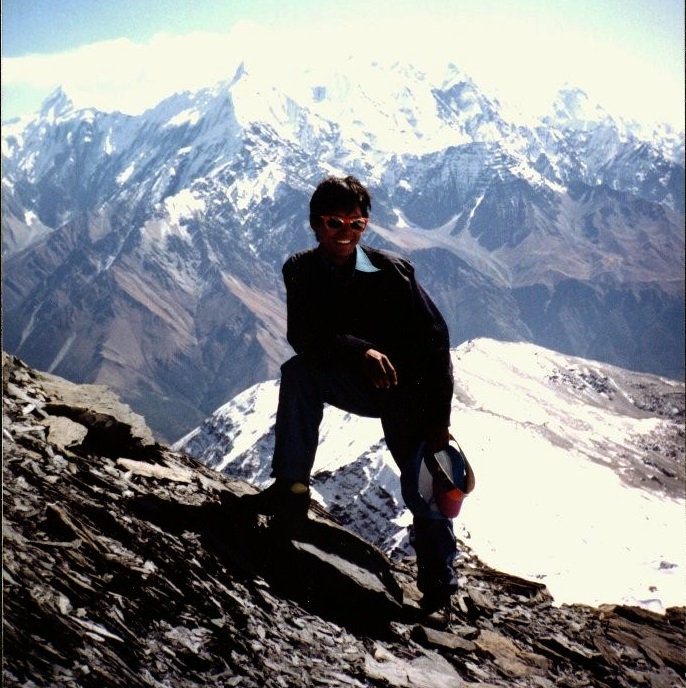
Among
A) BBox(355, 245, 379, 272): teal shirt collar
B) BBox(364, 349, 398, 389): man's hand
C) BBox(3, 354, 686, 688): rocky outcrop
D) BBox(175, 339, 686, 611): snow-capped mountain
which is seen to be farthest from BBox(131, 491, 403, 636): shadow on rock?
BBox(175, 339, 686, 611): snow-capped mountain

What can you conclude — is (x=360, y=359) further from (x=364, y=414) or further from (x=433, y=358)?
(x=364, y=414)

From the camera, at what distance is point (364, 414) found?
271 inches

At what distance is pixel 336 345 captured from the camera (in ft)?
20.0

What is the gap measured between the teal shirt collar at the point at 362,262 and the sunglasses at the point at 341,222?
31 cm

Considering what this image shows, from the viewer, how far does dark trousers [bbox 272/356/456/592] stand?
6.67 meters

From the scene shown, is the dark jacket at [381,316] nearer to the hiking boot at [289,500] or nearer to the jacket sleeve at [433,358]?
the jacket sleeve at [433,358]

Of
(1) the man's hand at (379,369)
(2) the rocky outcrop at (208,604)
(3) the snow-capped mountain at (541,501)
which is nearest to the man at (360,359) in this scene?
(1) the man's hand at (379,369)

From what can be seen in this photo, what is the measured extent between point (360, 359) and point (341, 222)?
4.36ft

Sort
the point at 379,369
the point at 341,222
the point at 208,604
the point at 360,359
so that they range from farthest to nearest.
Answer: the point at 341,222 < the point at 360,359 < the point at 379,369 < the point at 208,604

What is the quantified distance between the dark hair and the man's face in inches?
2.0

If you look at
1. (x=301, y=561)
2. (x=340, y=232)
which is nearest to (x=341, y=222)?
(x=340, y=232)

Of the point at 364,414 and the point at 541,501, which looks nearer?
the point at 364,414

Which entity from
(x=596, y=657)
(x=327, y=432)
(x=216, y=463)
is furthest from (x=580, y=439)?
(x=596, y=657)

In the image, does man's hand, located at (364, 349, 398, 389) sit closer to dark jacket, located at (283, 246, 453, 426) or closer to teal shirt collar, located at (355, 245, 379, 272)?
dark jacket, located at (283, 246, 453, 426)
